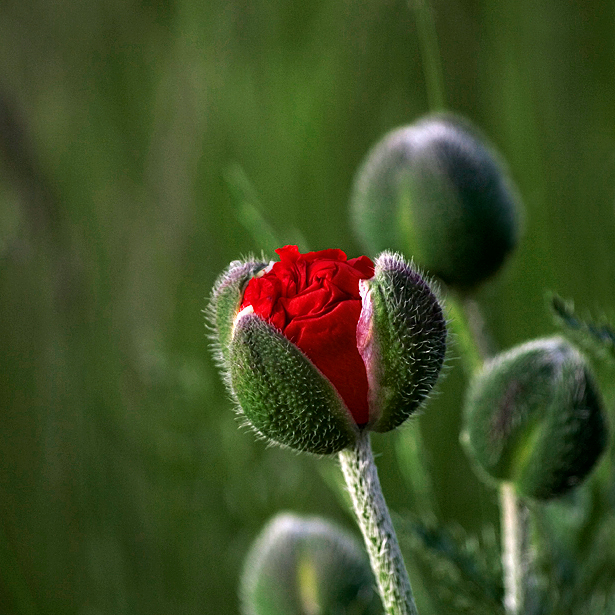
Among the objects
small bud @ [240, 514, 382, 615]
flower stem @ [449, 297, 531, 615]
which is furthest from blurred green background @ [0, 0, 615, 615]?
flower stem @ [449, 297, 531, 615]

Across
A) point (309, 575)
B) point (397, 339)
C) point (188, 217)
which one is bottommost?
point (309, 575)

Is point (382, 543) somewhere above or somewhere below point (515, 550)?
above

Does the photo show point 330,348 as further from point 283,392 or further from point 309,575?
point 309,575

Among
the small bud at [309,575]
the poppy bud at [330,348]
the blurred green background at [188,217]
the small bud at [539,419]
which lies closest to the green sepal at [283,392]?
the poppy bud at [330,348]

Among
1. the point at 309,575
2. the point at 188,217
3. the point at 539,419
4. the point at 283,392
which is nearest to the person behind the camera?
the point at 283,392

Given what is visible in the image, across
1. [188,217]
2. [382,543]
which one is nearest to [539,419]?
[382,543]

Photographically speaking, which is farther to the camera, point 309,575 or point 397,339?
point 309,575
